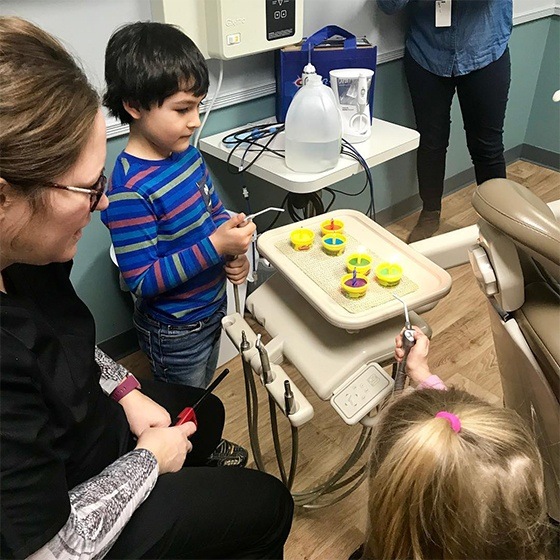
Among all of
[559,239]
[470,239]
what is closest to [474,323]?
[470,239]

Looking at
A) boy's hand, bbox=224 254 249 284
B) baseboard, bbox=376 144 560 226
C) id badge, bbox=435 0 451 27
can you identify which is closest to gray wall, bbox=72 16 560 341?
Answer: baseboard, bbox=376 144 560 226

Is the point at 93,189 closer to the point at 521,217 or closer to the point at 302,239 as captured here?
the point at 302,239

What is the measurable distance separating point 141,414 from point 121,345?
849 mm

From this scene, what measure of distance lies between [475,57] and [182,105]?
1.29 meters

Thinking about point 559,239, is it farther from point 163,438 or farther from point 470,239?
point 163,438

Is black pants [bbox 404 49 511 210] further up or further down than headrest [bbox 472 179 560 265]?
further down

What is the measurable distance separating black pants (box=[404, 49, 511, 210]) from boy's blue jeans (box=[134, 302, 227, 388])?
127 cm

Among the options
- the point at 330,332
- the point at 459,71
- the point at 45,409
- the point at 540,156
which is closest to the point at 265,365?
the point at 330,332

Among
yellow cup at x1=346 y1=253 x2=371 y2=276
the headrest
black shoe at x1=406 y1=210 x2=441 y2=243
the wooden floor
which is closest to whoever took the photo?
the headrest

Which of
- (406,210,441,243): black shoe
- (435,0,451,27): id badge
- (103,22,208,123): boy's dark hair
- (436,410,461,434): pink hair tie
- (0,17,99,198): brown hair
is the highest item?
(0,17,99,198): brown hair

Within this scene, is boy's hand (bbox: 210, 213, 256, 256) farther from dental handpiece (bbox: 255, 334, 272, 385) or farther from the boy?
dental handpiece (bbox: 255, 334, 272, 385)

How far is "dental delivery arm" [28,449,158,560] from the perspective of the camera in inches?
27.5

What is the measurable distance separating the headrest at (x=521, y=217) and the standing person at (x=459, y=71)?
1.20 m

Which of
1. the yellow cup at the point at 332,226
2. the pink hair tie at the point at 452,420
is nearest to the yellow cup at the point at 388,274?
the yellow cup at the point at 332,226
